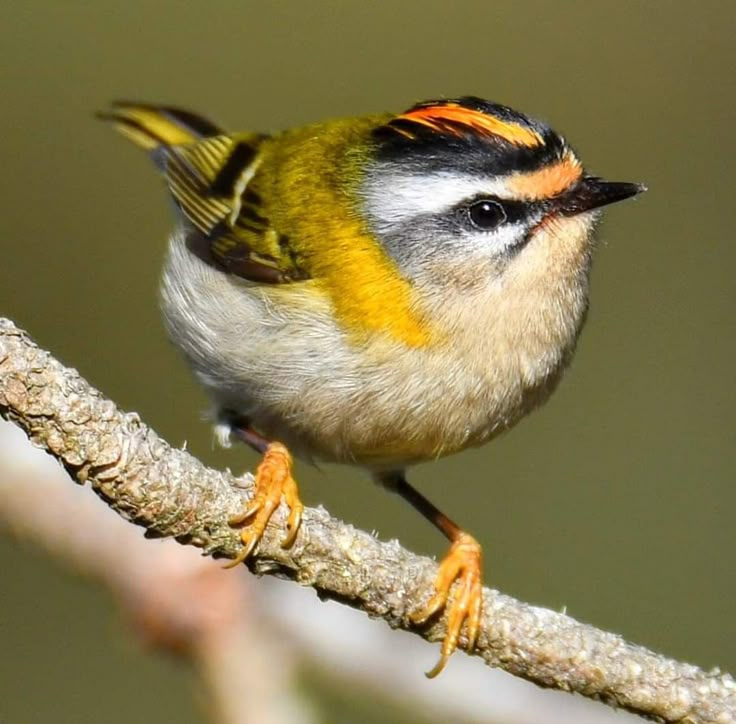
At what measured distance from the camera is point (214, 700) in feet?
5.02

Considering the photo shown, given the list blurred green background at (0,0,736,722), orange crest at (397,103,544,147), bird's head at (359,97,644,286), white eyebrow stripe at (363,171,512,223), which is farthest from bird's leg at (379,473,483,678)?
blurred green background at (0,0,736,722)

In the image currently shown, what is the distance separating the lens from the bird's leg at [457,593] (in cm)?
206

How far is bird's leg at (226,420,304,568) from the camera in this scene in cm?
179

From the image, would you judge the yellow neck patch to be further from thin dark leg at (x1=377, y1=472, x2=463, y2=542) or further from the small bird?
thin dark leg at (x1=377, y1=472, x2=463, y2=542)

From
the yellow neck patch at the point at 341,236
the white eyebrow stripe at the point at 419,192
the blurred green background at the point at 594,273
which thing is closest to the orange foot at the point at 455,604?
the yellow neck patch at the point at 341,236

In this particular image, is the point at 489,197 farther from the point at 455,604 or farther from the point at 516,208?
the point at 455,604

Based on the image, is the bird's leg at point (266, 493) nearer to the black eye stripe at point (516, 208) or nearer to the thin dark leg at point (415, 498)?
the thin dark leg at point (415, 498)

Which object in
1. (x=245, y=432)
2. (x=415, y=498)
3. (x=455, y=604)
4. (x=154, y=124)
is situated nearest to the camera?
(x=455, y=604)

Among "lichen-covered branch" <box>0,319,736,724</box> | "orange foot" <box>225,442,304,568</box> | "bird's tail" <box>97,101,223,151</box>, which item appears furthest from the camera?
"bird's tail" <box>97,101,223,151</box>

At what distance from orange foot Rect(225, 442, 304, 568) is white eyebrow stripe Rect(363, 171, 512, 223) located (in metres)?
0.48

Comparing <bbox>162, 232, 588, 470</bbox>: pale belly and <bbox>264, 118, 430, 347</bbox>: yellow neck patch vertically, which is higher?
<bbox>264, 118, 430, 347</bbox>: yellow neck patch

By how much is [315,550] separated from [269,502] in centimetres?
10

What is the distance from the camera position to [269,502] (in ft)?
6.13

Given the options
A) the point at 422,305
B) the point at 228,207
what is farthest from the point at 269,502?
the point at 228,207
